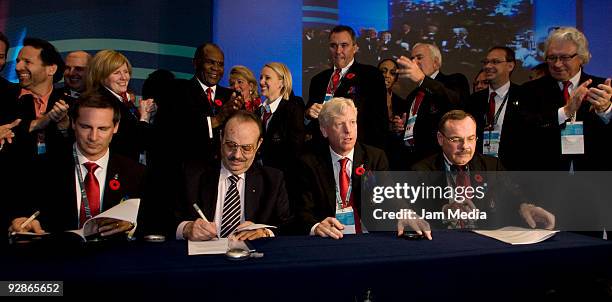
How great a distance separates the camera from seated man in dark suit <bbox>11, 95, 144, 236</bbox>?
2.71m

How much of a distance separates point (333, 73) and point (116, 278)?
129 inches

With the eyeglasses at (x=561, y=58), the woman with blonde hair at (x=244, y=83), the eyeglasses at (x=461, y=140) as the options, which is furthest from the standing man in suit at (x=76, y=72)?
the eyeglasses at (x=561, y=58)

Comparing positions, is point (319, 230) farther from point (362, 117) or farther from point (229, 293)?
point (362, 117)

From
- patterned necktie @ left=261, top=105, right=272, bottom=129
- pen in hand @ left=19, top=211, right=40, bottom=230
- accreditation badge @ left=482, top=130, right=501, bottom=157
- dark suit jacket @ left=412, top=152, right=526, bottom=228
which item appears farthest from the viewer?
patterned necktie @ left=261, top=105, right=272, bottom=129

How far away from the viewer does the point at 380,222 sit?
3.01 metres

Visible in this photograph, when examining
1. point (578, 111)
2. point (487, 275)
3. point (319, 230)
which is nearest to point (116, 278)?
point (319, 230)

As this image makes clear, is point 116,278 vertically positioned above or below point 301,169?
below

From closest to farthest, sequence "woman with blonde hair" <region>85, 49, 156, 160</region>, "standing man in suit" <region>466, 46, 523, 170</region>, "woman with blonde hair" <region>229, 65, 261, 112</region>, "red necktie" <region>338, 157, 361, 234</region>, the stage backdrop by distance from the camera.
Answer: "red necktie" <region>338, 157, 361, 234</region> → "woman with blonde hair" <region>85, 49, 156, 160</region> → "standing man in suit" <region>466, 46, 523, 170</region> → "woman with blonde hair" <region>229, 65, 261, 112</region> → the stage backdrop

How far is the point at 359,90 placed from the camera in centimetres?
439

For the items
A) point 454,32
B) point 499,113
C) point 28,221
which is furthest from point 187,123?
point 454,32

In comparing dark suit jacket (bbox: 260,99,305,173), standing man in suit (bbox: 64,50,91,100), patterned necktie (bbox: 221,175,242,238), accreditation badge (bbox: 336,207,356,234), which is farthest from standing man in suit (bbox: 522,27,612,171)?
standing man in suit (bbox: 64,50,91,100)

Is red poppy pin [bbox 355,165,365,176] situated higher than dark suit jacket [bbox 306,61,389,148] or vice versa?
dark suit jacket [bbox 306,61,389,148]

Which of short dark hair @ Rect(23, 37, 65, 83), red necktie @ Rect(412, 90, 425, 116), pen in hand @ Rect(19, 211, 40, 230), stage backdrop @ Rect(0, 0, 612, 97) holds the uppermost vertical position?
stage backdrop @ Rect(0, 0, 612, 97)

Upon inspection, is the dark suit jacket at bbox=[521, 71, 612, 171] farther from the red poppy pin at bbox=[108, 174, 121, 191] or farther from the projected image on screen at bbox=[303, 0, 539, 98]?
the red poppy pin at bbox=[108, 174, 121, 191]
